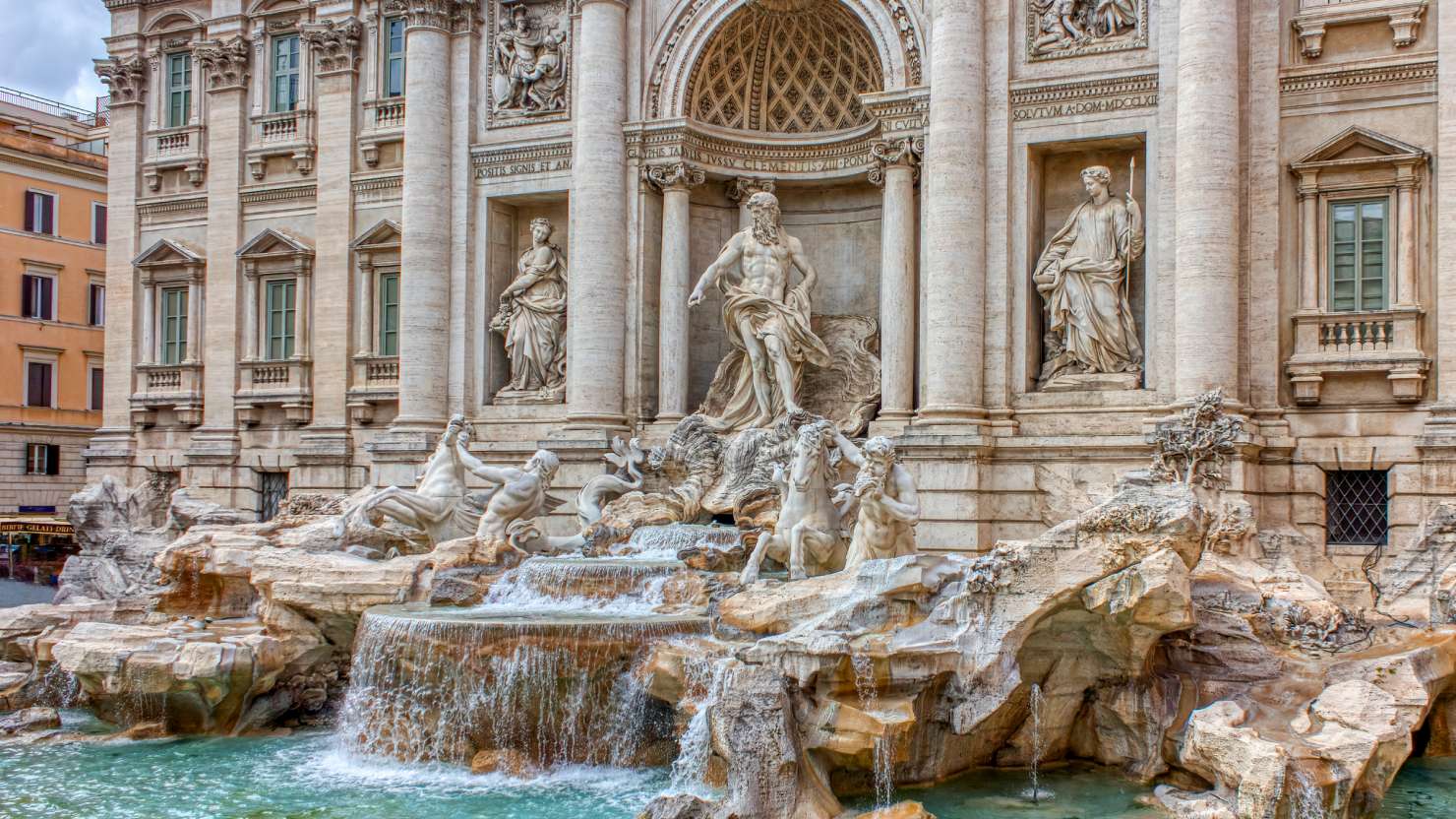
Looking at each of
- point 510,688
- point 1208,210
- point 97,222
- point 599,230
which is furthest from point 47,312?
point 1208,210

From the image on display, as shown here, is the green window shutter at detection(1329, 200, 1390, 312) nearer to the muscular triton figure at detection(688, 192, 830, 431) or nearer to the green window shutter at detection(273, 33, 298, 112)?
the muscular triton figure at detection(688, 192, 830, 431)

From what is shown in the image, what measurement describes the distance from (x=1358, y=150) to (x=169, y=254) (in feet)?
65.0

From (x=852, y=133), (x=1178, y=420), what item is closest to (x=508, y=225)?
(x=852, y=133)

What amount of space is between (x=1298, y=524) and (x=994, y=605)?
6.48 metres

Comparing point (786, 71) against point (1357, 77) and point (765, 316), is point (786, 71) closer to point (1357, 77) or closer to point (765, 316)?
point (765, 316)

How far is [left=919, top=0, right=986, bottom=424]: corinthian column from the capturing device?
59.2 feet

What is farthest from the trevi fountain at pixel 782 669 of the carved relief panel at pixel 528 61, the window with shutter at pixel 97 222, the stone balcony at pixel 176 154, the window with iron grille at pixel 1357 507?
the window with shutter at pixel 97 222

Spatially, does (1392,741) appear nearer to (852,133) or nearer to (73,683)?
(852,133)

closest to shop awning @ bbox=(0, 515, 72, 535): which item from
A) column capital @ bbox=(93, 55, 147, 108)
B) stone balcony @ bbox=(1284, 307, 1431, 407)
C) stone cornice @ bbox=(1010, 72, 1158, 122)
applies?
column capital @ bbox=(93, 55, 147, 108)

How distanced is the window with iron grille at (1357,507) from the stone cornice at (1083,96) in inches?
204

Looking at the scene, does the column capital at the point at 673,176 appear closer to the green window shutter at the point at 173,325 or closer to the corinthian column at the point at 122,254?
the green window shutter at the point at 173,325

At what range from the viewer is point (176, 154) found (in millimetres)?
25672

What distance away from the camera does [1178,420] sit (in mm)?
16328

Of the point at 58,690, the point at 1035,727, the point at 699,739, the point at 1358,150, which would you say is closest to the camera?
the point at 699,739
